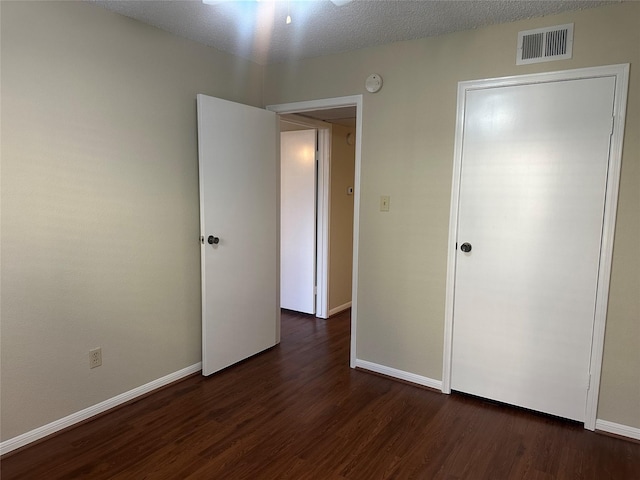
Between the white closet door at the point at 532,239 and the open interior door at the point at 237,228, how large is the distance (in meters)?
1.47

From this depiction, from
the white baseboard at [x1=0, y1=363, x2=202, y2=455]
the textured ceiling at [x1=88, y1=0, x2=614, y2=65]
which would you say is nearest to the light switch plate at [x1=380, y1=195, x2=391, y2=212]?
the textured ceiling at [x1=88, y1=0, x2=614, y2=65]

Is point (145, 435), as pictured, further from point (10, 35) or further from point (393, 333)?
point (10, 35)

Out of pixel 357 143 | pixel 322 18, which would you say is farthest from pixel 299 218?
pixel 322 18

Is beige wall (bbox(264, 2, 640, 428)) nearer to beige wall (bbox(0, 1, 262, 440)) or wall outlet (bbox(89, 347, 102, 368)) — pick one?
beige wall (bbox(0, 1, 262, 440))

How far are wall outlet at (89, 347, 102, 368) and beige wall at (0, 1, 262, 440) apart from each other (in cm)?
3

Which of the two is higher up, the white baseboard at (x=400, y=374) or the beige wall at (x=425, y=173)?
the beige wall at (x=425, y=173)

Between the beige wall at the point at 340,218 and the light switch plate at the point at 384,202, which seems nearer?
the light switch plate at the point at 384,202

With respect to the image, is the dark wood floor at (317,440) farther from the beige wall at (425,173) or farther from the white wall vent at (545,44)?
the white wall vent at (545,44)

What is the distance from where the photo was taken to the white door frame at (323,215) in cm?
417

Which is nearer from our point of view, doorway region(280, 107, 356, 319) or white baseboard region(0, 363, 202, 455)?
white baseboard region(0, 363, 202, 455)

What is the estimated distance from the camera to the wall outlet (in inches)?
94.9

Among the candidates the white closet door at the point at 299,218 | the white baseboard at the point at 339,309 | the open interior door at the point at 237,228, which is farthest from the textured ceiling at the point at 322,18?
the white baseboard at the point at 339,309

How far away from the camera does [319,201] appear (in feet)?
14.0

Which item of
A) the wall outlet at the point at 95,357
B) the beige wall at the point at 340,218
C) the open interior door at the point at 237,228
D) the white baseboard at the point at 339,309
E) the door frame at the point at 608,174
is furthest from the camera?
the white baseboard at the point at 339,309
